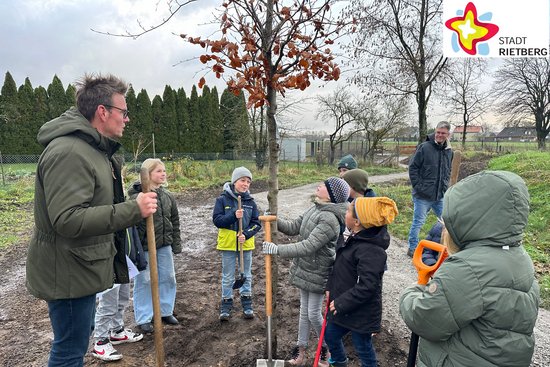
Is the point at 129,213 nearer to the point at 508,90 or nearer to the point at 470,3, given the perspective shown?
the point at 470,3

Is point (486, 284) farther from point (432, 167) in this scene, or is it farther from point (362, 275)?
point (432, 167)

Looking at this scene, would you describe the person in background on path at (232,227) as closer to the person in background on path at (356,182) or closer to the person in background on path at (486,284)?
the person in background on path at (356,182)

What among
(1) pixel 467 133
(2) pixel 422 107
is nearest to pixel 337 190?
(2) pixel 422 107

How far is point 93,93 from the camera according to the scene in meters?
2.21

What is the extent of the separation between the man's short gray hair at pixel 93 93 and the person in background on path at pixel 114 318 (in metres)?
1.19

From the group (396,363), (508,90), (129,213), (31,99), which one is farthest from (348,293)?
(508,90)

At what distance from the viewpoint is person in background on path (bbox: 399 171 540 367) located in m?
1.64

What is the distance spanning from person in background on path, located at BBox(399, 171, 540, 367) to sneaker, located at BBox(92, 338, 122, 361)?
262cm

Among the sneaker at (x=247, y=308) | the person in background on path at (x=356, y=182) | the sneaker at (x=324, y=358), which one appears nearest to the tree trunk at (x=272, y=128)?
the sneaker at (x=324, y=358)

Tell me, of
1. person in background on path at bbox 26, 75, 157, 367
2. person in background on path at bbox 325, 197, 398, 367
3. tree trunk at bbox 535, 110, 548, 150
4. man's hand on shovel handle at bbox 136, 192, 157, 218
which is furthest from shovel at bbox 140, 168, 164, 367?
→ tree trunk at bbox 535, 110, 548, 150

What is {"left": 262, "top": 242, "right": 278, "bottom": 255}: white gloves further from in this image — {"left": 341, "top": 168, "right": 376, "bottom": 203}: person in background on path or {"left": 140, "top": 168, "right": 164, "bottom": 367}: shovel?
{"left": 341, "top": 168, "right": 376, "bottom": 203}: person in background on path

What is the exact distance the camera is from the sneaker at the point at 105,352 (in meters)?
3.16

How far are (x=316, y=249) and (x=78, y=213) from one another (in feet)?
5.56

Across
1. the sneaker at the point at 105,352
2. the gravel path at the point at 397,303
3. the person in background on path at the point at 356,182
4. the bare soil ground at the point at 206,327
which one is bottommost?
the gravel path at the point at 397,303
